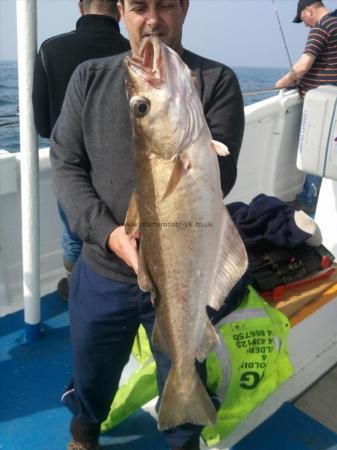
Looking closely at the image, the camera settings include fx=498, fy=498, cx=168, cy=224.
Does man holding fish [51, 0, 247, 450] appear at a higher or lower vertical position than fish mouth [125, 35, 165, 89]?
lower

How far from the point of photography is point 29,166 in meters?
3.11

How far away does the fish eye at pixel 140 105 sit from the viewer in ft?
5.23

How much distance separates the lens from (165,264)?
1823 millimetres

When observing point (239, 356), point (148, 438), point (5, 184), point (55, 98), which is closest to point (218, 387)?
point (239, 356)

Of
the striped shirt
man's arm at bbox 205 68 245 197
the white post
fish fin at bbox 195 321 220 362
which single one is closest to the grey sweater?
man's arm at bbox 205 68 245 197

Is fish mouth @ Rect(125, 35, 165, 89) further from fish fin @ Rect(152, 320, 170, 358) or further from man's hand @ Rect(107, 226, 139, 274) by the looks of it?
fish fin @ Rect(152, 320, 170, 358)

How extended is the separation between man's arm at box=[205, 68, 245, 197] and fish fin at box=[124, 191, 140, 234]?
1.49ft

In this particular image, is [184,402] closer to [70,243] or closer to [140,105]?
[140,105]

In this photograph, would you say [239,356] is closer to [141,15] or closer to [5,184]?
[141,15]

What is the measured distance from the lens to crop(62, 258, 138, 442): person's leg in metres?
2.16

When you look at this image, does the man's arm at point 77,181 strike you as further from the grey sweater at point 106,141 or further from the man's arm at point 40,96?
the man's arm at point 40,96

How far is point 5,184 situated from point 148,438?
2.05m

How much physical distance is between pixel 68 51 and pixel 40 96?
0.34 meters

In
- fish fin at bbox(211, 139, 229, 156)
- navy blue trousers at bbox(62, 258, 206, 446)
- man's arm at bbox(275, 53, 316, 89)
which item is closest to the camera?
fish fin at bbox(211, 139, 229, 156)
